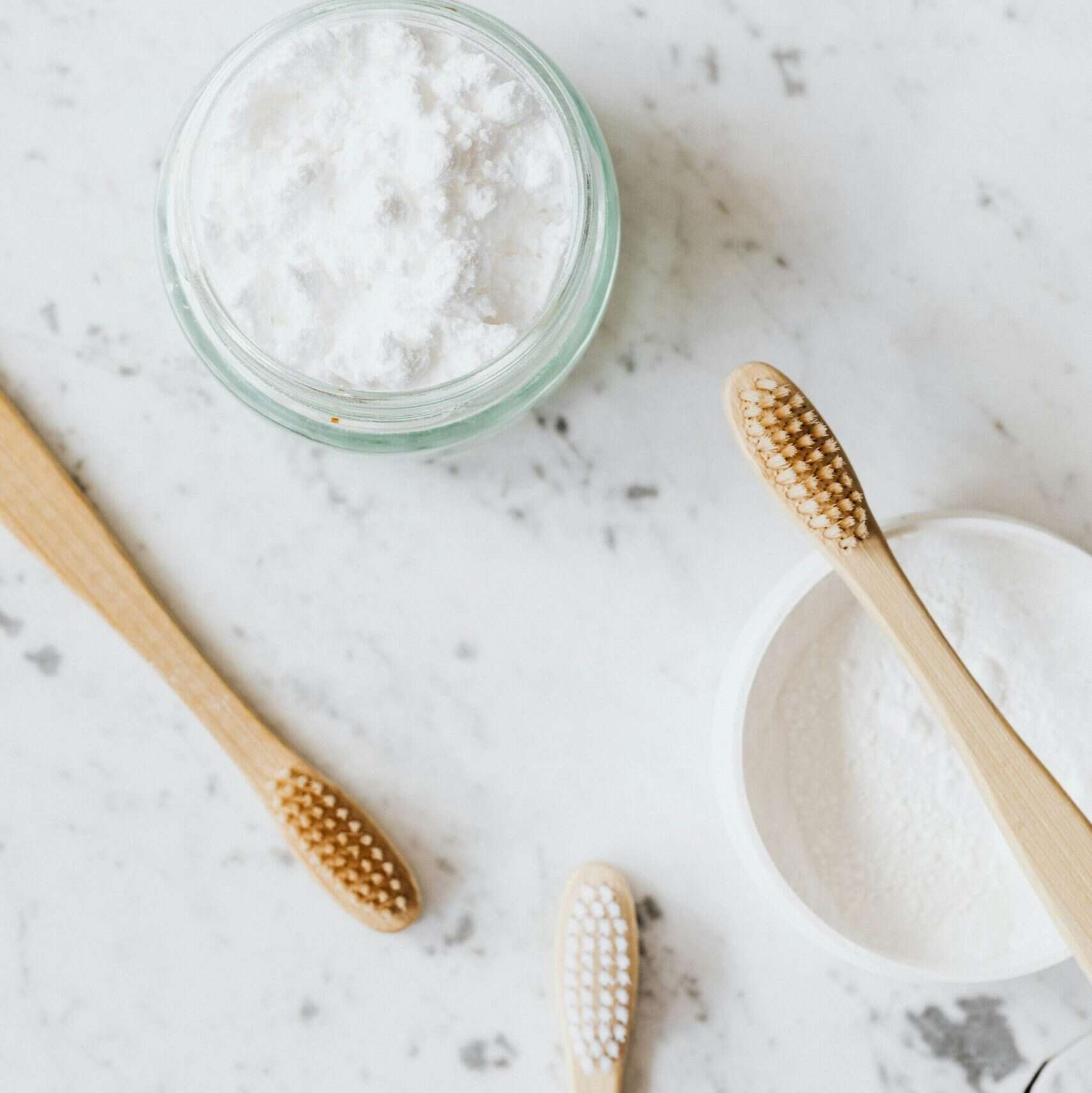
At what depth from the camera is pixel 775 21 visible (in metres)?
0.57

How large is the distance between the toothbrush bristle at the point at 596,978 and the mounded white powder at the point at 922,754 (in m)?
0.10

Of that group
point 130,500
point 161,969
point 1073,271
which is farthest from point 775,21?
point 161,969

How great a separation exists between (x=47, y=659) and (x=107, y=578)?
6 cm

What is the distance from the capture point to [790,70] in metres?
0.57

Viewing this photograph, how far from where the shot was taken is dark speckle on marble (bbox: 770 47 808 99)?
1.87 ft

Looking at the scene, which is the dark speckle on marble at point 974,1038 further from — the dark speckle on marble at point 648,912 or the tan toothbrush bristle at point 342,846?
the tan toothbrush bristle at point 342,846

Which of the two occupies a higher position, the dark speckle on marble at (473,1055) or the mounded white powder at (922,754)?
the mounded white powder at (922,754)

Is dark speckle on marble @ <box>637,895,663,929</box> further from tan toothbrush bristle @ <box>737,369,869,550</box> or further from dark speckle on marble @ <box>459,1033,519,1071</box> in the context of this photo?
tan toothbrush bristle @ <box>737,369,869,550</box>

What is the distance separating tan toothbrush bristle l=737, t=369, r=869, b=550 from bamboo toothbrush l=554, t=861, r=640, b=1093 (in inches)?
8.7

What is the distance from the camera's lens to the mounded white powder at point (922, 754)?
22.0 inches

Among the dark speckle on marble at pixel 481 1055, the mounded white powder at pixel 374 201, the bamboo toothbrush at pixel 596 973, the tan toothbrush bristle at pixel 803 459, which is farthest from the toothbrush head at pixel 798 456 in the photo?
the dark speckle on marble at pixel 481 1055

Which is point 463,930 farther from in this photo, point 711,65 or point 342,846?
point 711,65

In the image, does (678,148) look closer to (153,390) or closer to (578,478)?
(578,478)

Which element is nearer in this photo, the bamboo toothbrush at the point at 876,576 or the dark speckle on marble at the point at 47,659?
the bamboo toothbrush at the point at 876,576
